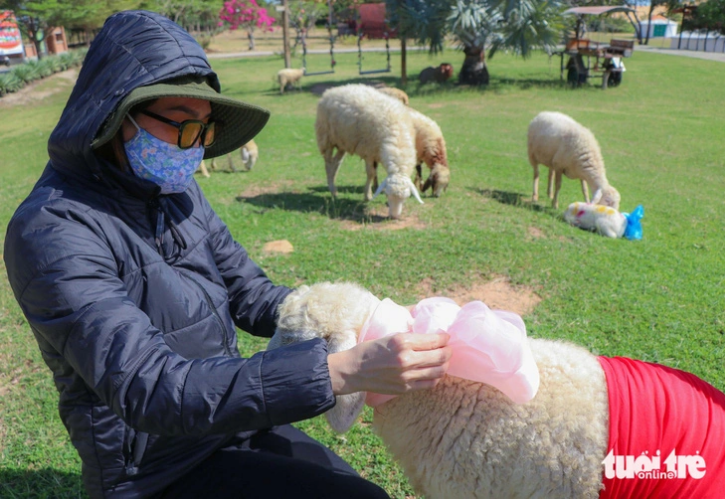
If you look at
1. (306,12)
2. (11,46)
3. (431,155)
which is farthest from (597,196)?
(306,12)

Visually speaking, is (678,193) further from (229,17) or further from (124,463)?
(229,17)

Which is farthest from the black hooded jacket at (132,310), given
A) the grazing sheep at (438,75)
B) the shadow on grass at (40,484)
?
the grazing sheep at (438,75)

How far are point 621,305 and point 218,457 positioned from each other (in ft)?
12.7

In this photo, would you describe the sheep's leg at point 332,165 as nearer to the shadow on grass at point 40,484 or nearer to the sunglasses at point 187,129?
the shadow on grass at point 40,484

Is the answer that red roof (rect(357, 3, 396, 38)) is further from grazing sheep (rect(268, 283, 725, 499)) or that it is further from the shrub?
grazing sheep (rect(268, 283, 725, 499))

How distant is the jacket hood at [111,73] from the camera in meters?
1.67

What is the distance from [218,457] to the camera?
200cm

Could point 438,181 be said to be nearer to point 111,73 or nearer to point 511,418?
point 511,418

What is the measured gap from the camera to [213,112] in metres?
2.29

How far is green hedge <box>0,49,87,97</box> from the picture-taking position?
79.9 feet

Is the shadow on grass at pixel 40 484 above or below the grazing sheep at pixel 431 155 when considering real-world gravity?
below

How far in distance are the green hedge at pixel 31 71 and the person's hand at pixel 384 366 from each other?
28213 millimetres

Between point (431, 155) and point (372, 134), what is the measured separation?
160 cm

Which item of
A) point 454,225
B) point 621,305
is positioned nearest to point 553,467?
point 621,305
